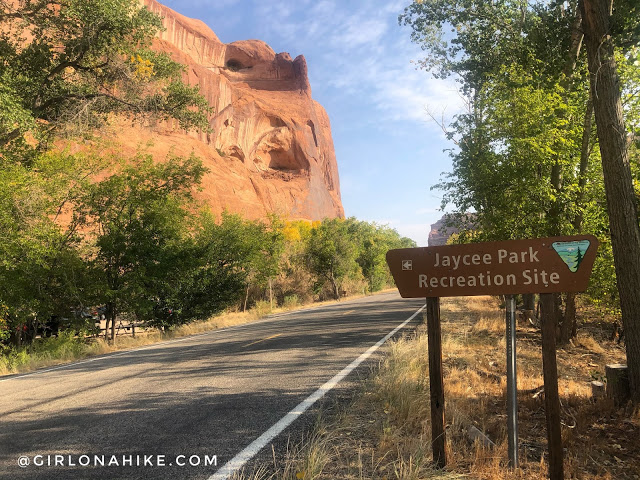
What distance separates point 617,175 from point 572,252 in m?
2.96

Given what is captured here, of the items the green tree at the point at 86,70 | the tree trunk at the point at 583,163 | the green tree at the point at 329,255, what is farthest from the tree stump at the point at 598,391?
the green tree at the point at 329,255

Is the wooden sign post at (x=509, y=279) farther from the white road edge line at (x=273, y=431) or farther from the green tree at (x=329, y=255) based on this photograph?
the green tree at (x=329, y=255)

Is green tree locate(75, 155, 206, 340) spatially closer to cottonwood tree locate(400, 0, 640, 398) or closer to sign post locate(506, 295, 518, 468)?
cottonwood tree locate(400, 0, 640, 398)

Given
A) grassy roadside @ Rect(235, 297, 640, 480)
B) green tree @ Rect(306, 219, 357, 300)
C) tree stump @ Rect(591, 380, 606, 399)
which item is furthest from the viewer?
Answer: green tree @ Rect(306, 219, 357, 300)

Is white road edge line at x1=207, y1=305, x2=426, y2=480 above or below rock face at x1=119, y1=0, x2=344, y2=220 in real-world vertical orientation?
below

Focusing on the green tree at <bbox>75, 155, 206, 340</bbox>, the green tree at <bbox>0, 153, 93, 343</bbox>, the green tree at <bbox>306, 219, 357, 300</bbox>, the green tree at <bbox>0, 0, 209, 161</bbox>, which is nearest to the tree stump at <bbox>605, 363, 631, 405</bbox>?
the green tree at <bbox>0, 0, 209, 161</bbox>

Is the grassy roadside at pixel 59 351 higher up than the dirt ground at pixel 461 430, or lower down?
lower down

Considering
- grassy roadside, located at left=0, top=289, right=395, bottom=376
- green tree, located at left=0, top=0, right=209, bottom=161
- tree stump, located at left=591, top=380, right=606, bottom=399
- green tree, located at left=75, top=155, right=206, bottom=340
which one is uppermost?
green tree, located at left=0, top=0, right=209, bottom=161

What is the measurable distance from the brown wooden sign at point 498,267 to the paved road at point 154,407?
2.03 metres

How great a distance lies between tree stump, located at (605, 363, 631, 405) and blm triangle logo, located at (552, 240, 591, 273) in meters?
3.04

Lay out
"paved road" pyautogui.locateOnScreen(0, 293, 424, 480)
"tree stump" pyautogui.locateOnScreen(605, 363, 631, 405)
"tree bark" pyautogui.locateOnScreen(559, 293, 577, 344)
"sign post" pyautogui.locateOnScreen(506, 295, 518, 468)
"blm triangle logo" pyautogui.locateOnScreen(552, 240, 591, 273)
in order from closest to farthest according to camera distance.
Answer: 1. "blm triangle logo" pyautogui.locateOnScreen(552, 240, 591, 273)
2. "sign post" pyautogui.locateOnScreen(506, 295, 518, 468)
3. "paved road" pyautogui.locateOnScreen(0, 293, 424, 480)
4. "tree stump" pyautogui.locateOnScreen(605, 363, 631, 405)
5. "tree bark" pyautogui.locateOnScreen(559, 293, 577, 344)

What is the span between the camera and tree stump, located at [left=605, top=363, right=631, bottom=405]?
15.7 ft

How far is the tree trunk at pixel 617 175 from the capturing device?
482 cm

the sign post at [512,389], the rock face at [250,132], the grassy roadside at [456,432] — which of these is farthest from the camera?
the rock face at [250,132]
